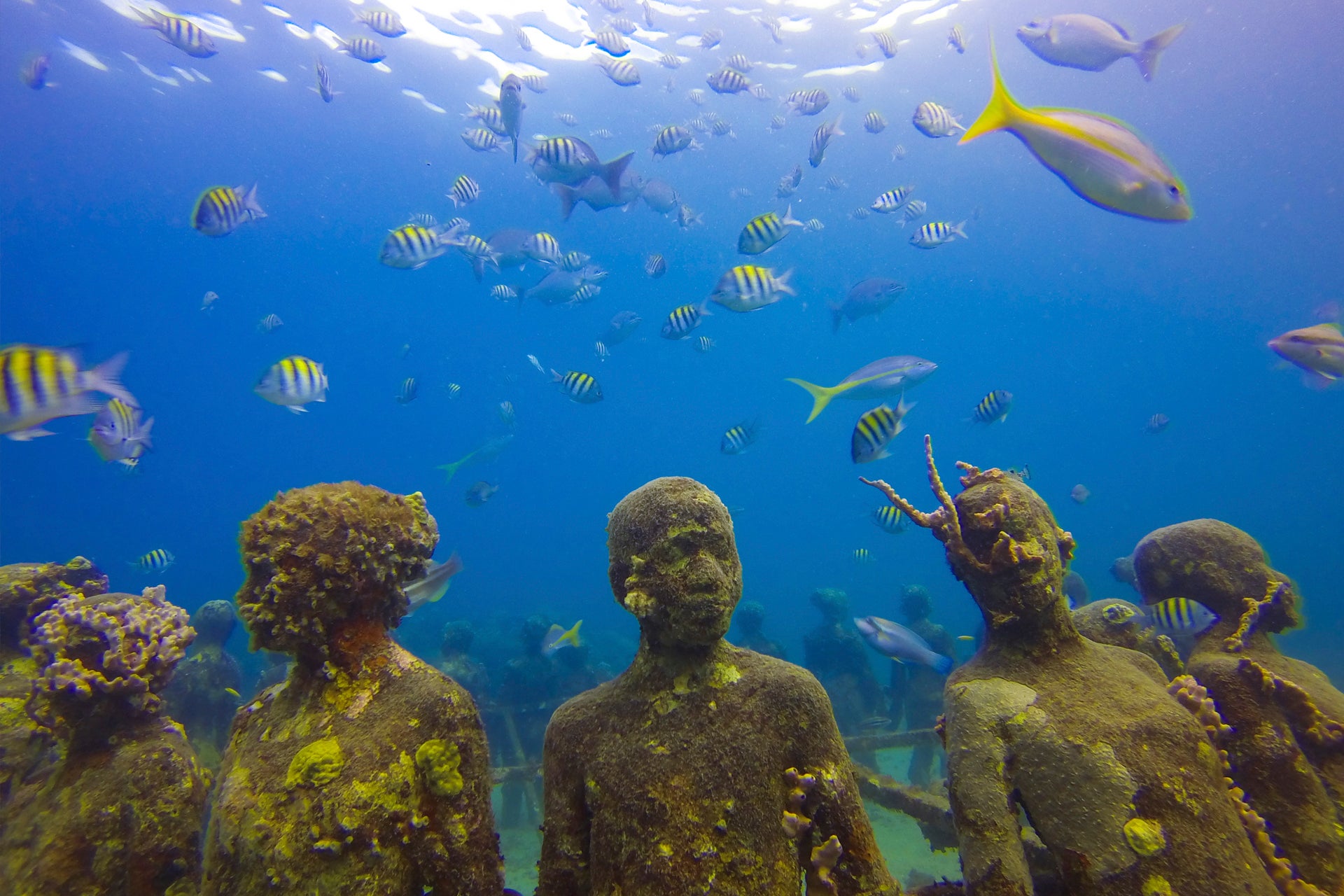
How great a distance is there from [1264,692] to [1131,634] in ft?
2.34

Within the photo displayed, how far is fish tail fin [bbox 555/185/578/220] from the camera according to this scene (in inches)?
392

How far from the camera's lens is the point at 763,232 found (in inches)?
299

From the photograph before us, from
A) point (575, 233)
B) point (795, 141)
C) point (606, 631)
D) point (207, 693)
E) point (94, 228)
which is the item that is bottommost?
point (606, 631)

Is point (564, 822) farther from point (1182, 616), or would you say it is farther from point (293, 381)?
point (293, 381)

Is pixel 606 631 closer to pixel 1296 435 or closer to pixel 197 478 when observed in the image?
pixel 197 478

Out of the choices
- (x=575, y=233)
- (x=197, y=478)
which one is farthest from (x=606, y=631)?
(x=197, y=478)

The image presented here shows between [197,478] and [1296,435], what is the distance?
172595 mm

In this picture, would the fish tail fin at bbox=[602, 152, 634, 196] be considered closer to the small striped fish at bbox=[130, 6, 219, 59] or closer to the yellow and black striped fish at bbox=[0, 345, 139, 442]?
the small striped fish at bbox=[130, 6, 219, 59]

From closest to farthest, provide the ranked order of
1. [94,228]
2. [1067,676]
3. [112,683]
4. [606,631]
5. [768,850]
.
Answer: [768,850], [1067,676], [112,683], [606,631], [94,228]

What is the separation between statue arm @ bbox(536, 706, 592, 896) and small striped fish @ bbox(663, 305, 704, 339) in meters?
6.66

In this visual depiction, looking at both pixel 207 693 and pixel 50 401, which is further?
pixel 207 693

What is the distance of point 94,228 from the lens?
39.8 m

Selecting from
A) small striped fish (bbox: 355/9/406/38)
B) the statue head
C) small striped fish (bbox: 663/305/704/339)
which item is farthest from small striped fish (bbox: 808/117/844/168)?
the statue head

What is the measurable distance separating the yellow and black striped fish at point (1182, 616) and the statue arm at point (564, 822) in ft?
11.5
